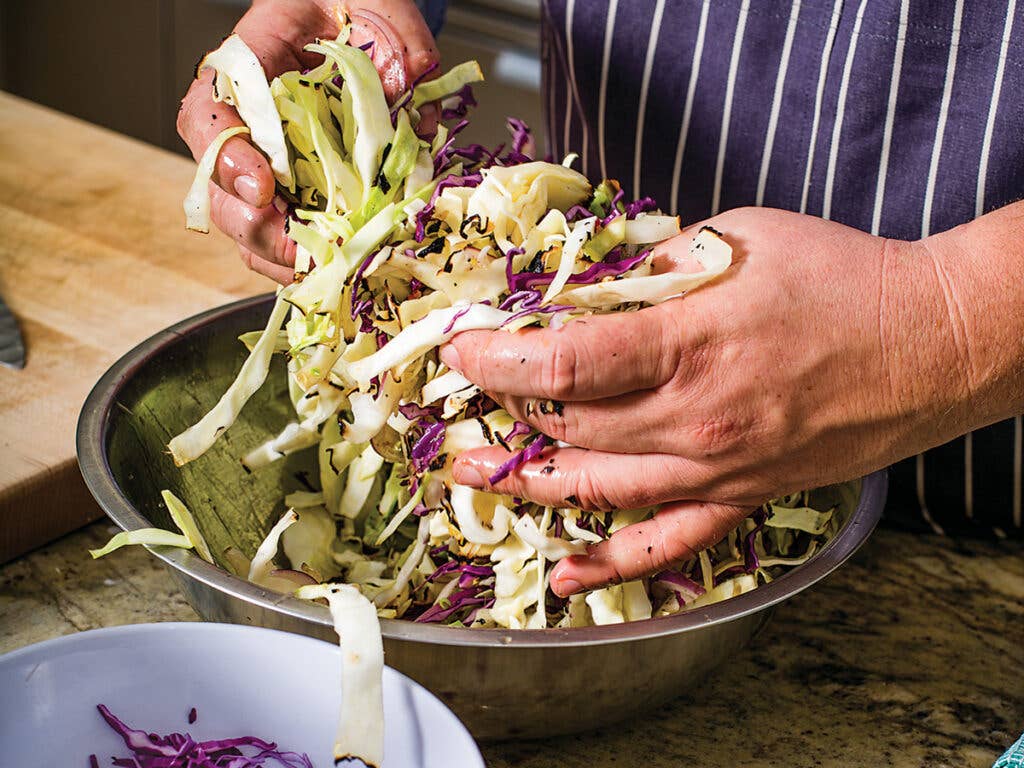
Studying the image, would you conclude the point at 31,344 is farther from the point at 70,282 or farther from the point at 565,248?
the point at 565,248

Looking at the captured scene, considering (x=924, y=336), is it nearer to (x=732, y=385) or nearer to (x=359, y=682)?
(x=732, y=385)

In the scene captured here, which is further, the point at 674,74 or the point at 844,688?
the point at 674,74

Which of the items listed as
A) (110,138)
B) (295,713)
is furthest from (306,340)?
(110,138)

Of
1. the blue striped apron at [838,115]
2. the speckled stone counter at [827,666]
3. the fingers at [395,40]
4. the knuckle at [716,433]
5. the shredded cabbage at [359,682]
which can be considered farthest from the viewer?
the blue striped apron at [838,115]

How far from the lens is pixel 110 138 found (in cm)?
198

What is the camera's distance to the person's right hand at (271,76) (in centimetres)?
94

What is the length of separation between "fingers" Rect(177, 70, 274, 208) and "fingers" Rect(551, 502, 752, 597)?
0.38 m

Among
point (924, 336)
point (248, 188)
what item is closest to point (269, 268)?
point (248, 188)

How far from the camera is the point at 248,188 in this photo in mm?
923

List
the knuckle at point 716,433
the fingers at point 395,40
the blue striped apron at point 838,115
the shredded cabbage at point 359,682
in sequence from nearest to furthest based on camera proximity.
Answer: the shredded cabbage at point 359,682, the knuckle at point 716,433, the fingers at point 395,40, the blue striped apron at point 838,115

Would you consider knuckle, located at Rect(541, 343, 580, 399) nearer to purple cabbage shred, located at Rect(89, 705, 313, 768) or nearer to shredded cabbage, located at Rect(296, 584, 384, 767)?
shredded cabbage, located at Rect(296, 584, 384, 767)

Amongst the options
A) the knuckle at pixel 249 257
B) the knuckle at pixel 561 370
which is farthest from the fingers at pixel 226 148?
the knuckle at pixel 561 370

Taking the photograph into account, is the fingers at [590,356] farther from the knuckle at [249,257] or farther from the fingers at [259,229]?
the knuckle at [249,257]

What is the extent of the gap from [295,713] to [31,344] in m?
0.81
